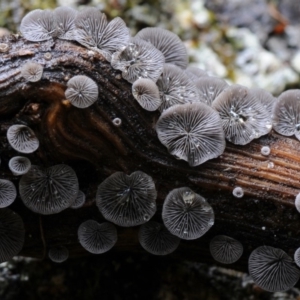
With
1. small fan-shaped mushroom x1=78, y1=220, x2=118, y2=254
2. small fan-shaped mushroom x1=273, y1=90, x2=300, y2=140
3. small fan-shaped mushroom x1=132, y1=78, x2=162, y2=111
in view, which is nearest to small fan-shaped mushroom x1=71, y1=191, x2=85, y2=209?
small fan-shaped mushroom x1=78, y1=220, x2=118, y2=254

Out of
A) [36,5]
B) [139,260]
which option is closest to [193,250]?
[139,260]

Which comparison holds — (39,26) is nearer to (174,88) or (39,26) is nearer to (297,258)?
(174,88)

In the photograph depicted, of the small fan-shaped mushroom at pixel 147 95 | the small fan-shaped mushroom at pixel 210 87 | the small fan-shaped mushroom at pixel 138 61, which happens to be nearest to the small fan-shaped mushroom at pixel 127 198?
the small fan-shaped mushroom at pixel 147 95

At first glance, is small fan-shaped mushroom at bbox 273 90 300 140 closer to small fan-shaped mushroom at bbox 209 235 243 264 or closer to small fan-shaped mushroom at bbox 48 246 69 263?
small fan-shaped mushroom at bbox 209 235 243 264

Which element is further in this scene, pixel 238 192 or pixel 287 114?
pixel 287 114

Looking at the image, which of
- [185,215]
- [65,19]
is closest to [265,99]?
[185,215]

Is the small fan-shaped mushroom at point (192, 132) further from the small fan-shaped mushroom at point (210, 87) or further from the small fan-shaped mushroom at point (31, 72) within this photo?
the small fan-shaped mushroom at point (31, 72)
